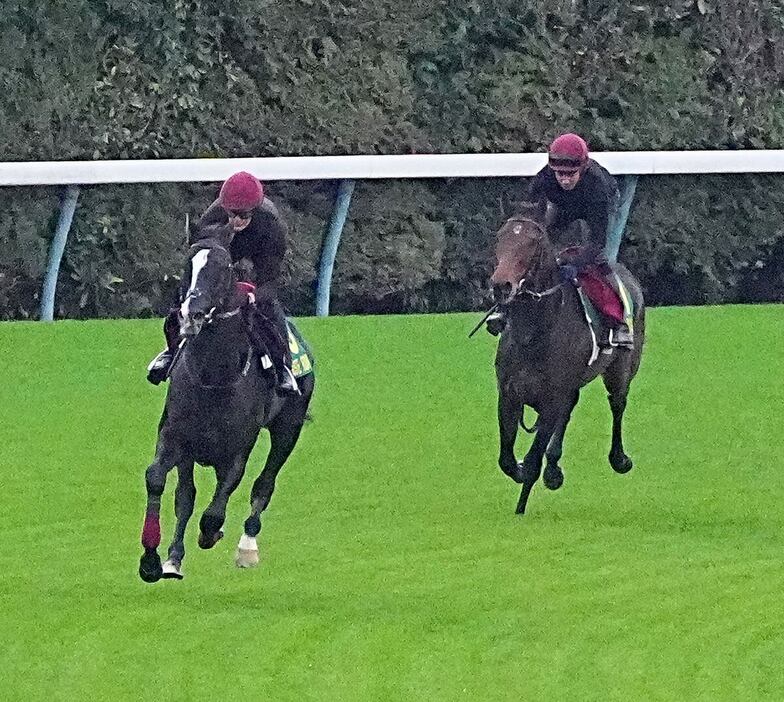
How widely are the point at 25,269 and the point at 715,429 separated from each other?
554cm

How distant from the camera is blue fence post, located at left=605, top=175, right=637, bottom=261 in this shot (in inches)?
692

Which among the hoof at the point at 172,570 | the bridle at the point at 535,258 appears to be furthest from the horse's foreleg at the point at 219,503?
the bridle at the point at 535,258

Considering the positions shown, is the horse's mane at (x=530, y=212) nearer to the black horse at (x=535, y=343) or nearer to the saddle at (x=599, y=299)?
the black horse at (x=535, y=343)

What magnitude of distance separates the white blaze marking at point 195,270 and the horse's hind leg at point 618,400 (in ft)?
12.5

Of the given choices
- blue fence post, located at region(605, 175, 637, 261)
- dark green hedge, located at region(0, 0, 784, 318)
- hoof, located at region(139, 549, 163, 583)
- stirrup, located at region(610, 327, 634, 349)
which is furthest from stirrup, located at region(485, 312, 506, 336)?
blue fence post, located at region(605, 175, 637, 261)

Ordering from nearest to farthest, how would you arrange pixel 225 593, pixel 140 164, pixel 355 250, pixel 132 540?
pixel 225 593 < pixel 132 540 < pixel 140 164 < pixel 355 250

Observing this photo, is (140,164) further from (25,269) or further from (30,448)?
(30,448)

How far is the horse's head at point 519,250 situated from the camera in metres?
10.4

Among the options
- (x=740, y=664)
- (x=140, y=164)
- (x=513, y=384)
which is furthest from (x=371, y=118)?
(x=740, y=664)

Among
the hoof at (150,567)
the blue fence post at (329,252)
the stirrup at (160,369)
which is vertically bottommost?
the blue fence post at (329,252)

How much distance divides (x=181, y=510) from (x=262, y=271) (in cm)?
101

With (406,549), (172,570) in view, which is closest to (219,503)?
(172,570)

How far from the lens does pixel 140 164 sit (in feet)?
53.8

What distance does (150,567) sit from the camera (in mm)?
8562
